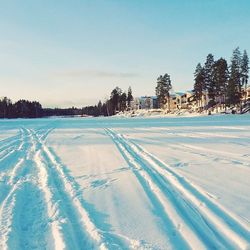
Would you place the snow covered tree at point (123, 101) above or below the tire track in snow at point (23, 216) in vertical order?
above

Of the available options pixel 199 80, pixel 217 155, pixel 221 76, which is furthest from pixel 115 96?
pixel 217 155

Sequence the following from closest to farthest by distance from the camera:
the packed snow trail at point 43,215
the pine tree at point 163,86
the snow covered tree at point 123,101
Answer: the packed snow trail at point 43,215, the pine tree at point 163,86, the snow covered tree at point 123,101

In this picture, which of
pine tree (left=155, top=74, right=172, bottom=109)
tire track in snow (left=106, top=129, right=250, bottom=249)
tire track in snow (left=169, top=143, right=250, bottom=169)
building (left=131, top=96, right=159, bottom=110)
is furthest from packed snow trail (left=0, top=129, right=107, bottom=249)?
building (left=131, top=96, right=159, bottom=110)

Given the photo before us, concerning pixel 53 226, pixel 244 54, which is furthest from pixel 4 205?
pixel 244 54

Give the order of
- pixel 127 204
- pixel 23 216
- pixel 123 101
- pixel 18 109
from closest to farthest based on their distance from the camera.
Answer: pixel 23 216 < pixel 127 204 < pixel 123 101 < pixel 18 109

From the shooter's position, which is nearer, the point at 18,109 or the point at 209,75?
the point at 209,75

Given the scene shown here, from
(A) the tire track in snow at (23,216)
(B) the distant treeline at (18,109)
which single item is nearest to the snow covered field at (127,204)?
(A) the tire track in snow at (23,216)

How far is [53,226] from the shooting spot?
433cm

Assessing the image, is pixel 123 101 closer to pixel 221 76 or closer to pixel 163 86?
pixel 163 86

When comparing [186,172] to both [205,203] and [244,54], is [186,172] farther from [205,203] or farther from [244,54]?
[244,54]

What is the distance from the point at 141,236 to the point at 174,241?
1.40 feet

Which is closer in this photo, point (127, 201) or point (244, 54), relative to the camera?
point (127, 201)

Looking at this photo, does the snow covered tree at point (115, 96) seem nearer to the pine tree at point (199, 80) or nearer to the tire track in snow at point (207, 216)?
the pine tree at point (199, 80)

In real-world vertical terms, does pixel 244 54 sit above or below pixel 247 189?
above
